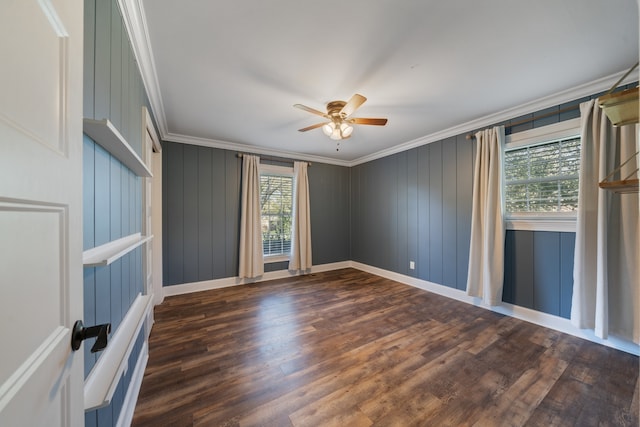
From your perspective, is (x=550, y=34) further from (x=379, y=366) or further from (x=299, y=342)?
(x=299, y=342)

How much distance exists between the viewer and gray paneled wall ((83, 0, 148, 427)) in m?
0.91

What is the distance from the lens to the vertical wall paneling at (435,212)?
3.60m

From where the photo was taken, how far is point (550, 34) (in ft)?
5.40

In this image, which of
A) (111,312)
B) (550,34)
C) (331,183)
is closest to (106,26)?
(111,312)

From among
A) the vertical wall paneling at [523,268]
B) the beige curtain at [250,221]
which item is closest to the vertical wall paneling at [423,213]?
the vertical wall paneling at [523,268]

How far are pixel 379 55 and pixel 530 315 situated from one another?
3186 millimetres

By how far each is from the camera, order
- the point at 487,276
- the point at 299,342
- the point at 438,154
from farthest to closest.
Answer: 1. the point at 438,154
2. the point at 487,276
3. the point at 299,342

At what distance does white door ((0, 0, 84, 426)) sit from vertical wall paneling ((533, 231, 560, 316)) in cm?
367

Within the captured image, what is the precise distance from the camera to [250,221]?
13.2 feet

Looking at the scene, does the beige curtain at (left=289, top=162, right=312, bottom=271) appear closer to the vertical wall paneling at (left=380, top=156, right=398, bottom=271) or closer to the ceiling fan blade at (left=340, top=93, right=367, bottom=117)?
the vertical wall paneling at (left=380, top=156, right=398, bottom=271)

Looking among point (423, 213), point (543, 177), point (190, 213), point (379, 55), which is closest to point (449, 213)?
point (423, 213)

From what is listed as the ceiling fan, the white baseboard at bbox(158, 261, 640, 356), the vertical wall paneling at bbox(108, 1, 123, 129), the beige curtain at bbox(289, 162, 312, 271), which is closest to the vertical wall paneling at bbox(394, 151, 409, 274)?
the white baseboard at bbox(158, 261, 640, 356)

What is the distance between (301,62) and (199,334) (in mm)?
2710

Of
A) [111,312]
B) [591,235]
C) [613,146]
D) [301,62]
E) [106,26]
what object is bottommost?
[111,312]
